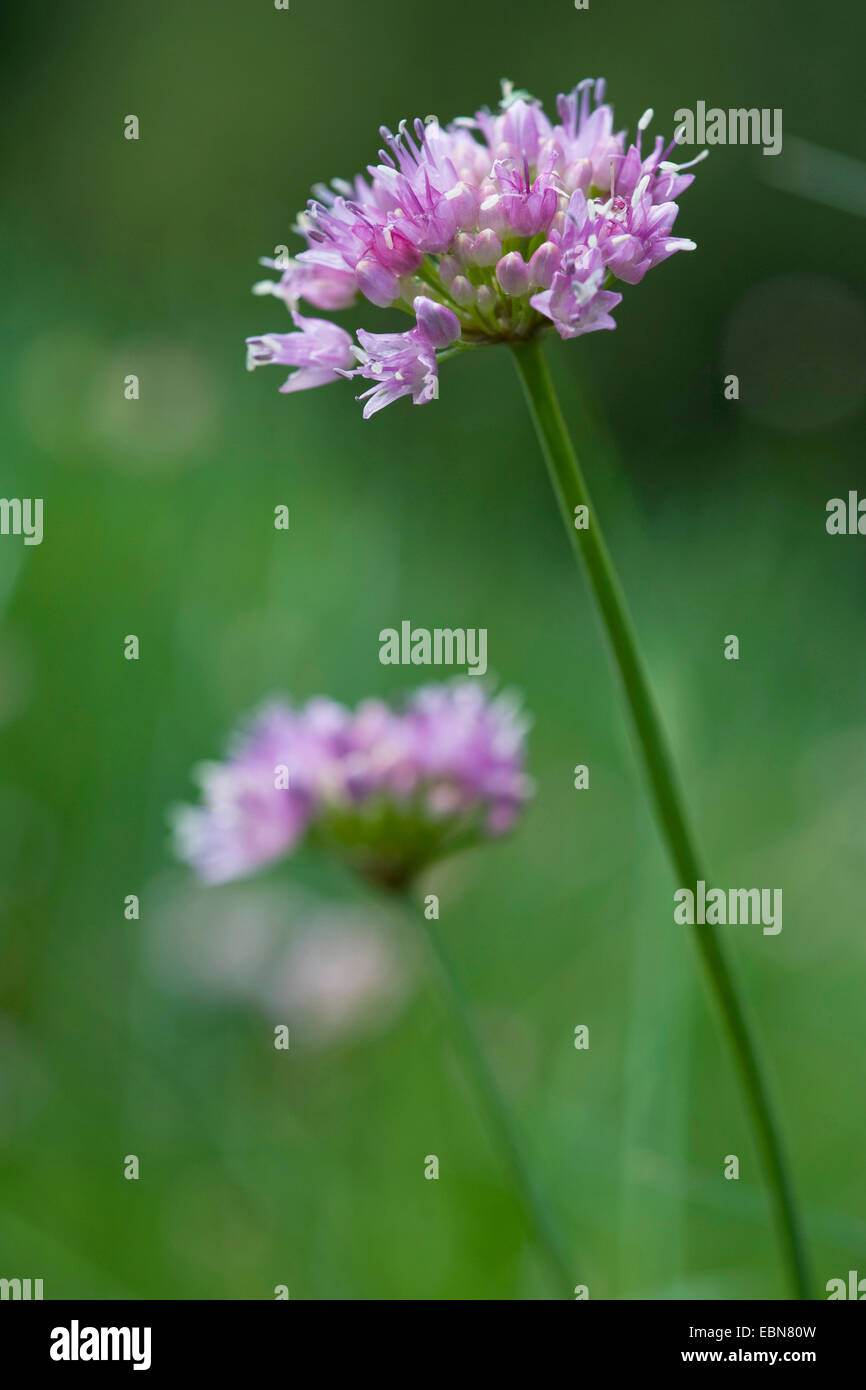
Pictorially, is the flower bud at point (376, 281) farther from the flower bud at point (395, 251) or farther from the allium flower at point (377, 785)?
the allium flower at point (377, 785)

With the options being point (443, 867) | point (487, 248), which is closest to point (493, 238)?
point (487, 248)

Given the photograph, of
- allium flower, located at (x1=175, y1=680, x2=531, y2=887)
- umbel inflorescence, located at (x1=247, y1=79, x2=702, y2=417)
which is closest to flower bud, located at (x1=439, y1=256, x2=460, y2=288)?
umbel inflorescence, located at (x1=247, y1=79, x2=702, y2=417)

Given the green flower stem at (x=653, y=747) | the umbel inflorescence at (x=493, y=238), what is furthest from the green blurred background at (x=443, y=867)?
the umbel inflorescence at (x=493, y=238)

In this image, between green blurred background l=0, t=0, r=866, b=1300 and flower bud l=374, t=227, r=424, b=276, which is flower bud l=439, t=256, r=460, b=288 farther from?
green blurred background l=0, t=0, r=866, b=1300

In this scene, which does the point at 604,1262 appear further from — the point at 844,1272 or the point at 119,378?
the point at 119,378

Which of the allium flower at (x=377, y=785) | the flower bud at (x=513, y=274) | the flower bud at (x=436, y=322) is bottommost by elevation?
the allium flower at (x=377, y=785)

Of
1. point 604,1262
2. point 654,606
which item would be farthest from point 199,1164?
point 654,606

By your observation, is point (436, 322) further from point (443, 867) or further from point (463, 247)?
point (443, 867)
